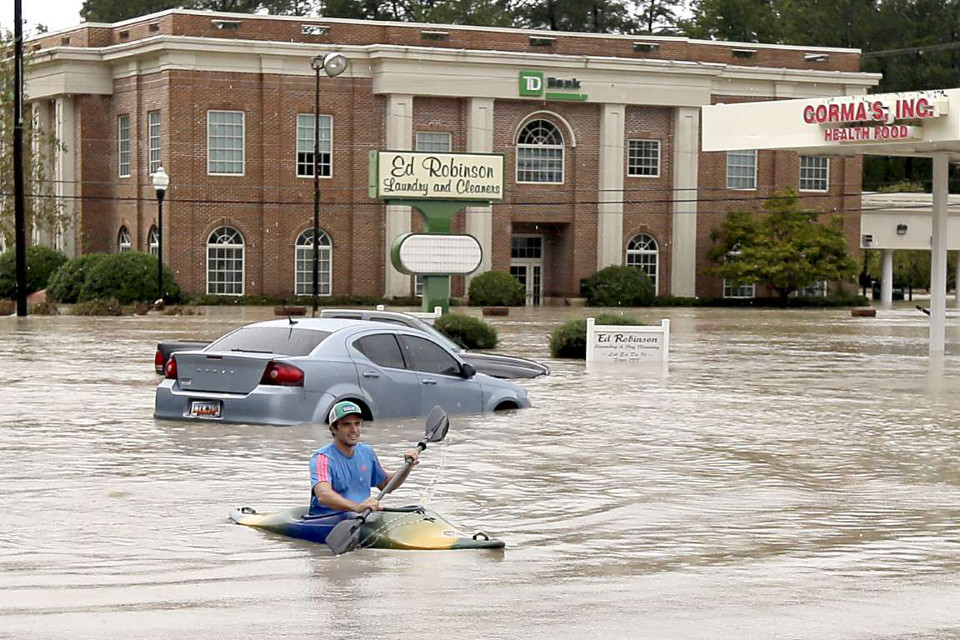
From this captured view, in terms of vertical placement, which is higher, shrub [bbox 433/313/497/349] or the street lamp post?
the street lamp post

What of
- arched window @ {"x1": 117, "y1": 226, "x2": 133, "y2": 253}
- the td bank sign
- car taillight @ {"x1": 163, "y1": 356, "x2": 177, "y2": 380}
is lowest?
car taillight @ {"x1": 163, "y1": 356, "x2": 177, "y2": 380}

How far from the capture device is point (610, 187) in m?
69.3

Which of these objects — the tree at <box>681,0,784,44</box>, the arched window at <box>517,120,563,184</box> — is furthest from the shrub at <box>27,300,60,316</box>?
the tree at <box>681,0,784,44</box>

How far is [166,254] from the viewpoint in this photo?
62.8 metres

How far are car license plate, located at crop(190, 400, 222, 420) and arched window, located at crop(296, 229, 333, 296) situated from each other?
1793 inches

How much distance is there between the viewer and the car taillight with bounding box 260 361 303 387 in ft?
60.4

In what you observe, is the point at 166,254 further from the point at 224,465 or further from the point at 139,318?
the point at 224,465

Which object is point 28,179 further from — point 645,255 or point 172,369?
point 172,369

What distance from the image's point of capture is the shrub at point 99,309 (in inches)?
2122

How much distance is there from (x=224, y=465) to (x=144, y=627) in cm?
696

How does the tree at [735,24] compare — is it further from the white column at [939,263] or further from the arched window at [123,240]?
the white column at [939,263]

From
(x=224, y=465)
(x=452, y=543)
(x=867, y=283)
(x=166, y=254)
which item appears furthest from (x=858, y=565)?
(x=867, y=283)

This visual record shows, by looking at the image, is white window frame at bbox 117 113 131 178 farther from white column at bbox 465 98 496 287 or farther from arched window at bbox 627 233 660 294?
arched window at bbox 627 233 660 294

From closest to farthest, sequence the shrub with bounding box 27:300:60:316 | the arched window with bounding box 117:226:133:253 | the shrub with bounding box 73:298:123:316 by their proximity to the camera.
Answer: the shrub with bounding box 27:300:60:316 → the shrub with bounding box 73:298:123:316 → the arched window with bounding box 117:226:133:253
